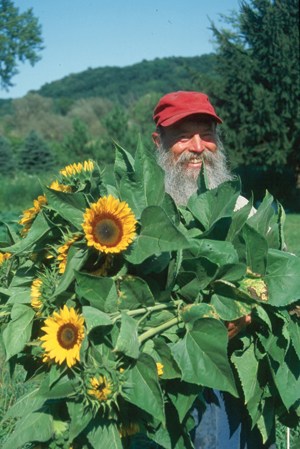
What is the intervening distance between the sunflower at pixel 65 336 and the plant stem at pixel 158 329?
0.61 ft

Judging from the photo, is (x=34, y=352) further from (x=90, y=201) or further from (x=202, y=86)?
(x=202, y=86)

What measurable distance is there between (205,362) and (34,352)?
0.51 meters

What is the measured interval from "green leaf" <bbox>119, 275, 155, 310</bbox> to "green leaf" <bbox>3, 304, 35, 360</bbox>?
313 millimetres

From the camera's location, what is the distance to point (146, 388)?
4.35ft

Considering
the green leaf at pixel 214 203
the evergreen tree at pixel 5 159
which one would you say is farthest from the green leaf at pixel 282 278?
the evergreen tree at pixel 5 159

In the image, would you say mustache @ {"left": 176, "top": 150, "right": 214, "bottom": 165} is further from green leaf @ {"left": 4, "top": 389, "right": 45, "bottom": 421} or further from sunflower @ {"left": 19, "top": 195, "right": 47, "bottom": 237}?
green leaf @ {"left": 4, "top": 389, "right": 45, "bottom": 421}

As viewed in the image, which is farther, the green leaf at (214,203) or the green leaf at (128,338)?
the green leaf at (214,203)

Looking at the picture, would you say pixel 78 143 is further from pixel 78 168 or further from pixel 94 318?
pixel 94 318

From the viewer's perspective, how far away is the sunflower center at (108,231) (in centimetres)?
133

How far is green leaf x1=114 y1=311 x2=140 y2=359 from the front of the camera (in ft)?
4.14

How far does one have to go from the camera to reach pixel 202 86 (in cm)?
1764

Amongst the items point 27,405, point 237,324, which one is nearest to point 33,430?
point 27,405

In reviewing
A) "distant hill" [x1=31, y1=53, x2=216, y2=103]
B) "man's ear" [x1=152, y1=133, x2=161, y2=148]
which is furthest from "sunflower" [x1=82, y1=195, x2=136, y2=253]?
"distant hill" [x1=31, y1=53, x2=216, y2=103]

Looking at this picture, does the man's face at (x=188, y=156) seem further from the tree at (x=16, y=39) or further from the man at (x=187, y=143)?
the tree at (x=16, y=39)
